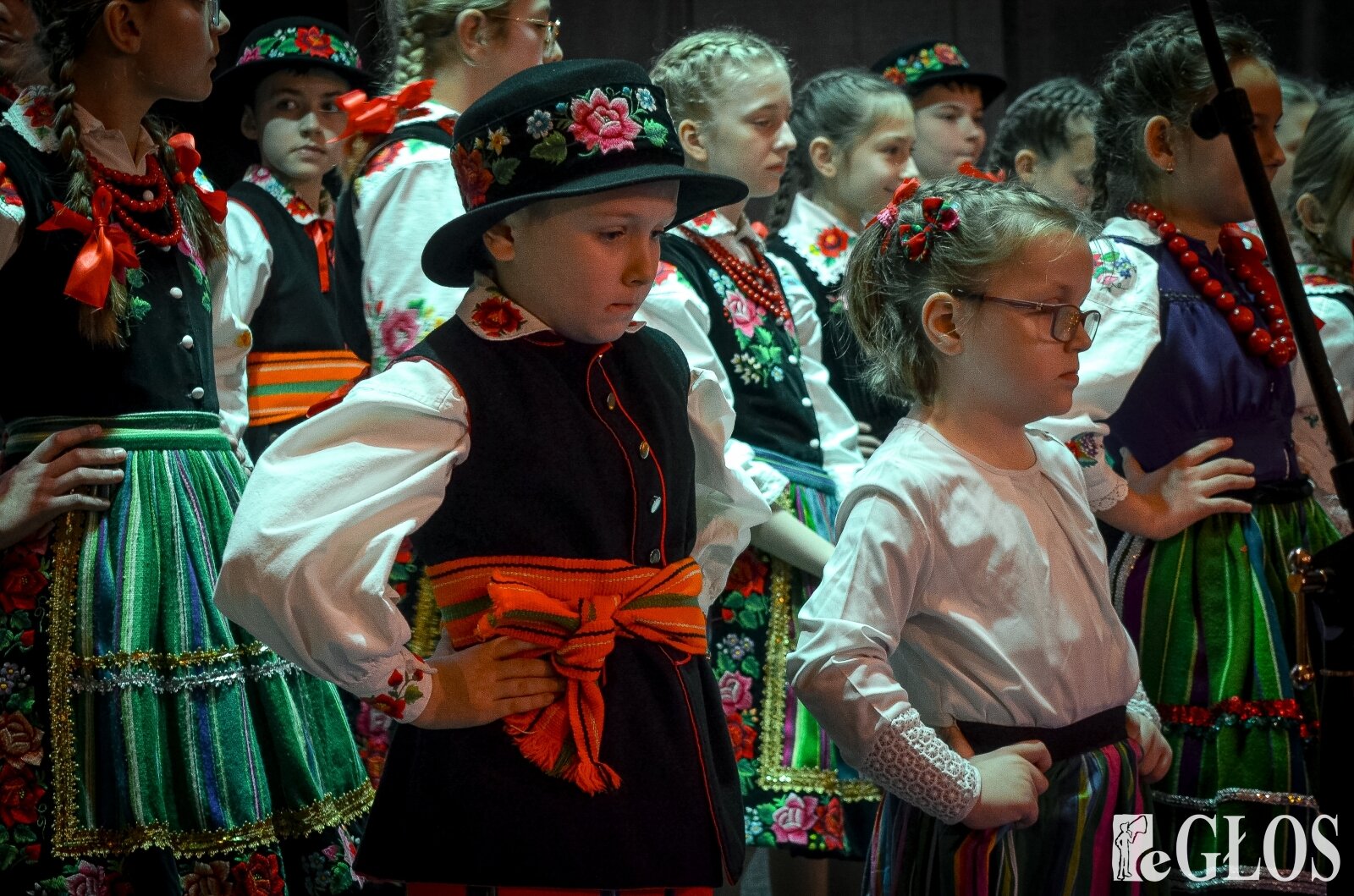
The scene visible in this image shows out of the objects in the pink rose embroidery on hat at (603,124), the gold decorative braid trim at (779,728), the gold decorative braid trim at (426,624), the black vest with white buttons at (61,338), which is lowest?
the gold decorative braid trim at (779,728)

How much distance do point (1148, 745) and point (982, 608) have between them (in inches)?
12.7

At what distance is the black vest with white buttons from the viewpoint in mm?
1864

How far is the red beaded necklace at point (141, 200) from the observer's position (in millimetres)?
1942

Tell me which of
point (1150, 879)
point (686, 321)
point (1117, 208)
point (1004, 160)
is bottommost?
point (1150, 879)

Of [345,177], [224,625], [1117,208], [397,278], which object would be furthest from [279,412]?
[1117,208]

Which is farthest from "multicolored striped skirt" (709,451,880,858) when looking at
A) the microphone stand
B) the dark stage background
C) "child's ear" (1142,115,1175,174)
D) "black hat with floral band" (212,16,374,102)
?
the dark stage background

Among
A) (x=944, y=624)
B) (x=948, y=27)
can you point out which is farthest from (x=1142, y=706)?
(x=948, y=27)

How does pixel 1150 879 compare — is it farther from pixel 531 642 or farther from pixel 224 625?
pixel 224 625

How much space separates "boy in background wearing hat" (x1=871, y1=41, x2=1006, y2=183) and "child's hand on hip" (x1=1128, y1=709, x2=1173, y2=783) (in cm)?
221

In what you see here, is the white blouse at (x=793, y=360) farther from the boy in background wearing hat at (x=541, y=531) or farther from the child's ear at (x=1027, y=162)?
the child's ear at (x=1027, y=162)

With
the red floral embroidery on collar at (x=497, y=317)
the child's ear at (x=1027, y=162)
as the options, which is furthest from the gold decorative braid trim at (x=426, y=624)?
the child's ear at (x=1027, y=162)

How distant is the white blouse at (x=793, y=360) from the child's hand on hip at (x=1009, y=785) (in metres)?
0.53

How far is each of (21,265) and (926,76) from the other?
8.32ft

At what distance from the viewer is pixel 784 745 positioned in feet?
8.13
